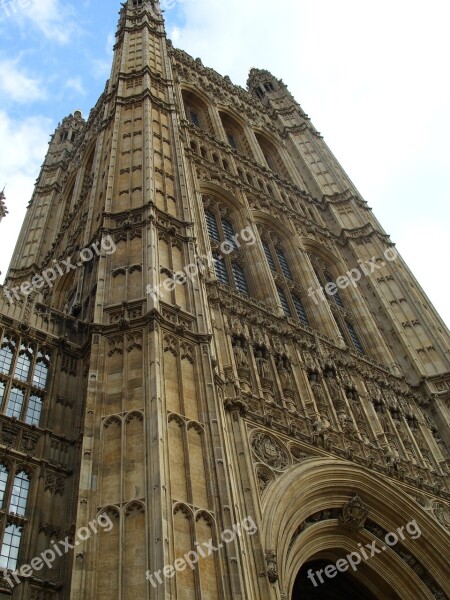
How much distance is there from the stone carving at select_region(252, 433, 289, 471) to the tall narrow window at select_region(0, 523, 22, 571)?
5.31 meters

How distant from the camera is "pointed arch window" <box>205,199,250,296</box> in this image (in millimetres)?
22250

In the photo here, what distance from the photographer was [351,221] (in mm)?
31359

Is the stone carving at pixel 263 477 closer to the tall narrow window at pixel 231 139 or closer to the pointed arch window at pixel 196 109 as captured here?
the pointed arch window at pixel 196 109

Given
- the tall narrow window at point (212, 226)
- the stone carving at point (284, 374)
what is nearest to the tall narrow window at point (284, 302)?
the tall narrow window at point (212, 226)

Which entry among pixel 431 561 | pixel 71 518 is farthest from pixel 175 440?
pixel 431 561

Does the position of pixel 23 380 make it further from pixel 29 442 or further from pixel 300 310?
pixel 300 310

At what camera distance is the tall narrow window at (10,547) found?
34.7 ft

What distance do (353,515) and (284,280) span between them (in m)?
10.1

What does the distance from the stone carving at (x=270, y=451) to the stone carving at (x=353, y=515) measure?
2.07 m

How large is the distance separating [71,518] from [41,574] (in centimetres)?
113

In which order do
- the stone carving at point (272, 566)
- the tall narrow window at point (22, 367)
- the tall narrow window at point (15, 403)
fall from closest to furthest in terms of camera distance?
the stone carving at point (272, 566), the tall narrow window at point (15, 403), the tall narrow window at point (22, 367)

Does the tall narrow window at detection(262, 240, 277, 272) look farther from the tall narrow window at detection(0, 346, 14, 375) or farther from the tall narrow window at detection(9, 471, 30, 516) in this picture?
the tall narrow window at detection(9, 471, 30, 516)

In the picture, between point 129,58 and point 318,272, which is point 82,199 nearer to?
point 129,58

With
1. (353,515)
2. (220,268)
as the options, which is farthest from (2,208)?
(353,515)
